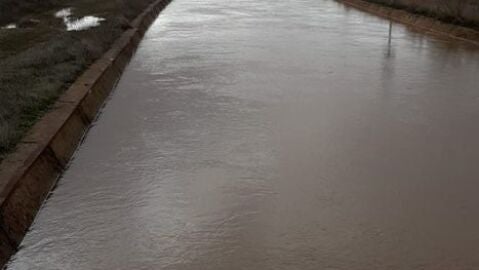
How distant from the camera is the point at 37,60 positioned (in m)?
10.5

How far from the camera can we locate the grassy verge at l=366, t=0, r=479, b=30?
15117 mm

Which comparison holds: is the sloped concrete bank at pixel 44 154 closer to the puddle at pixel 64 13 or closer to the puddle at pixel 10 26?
the puddle at pixel 10 26

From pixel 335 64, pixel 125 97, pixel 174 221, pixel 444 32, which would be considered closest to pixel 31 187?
pixel 174 221

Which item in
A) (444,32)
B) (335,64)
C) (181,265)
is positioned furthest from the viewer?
(444,32)

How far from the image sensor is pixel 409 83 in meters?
10.1

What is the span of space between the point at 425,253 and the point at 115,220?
8.25ft

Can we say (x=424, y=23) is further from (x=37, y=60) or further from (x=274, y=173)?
(x=274, y=173)

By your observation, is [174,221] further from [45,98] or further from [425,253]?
[45,98]

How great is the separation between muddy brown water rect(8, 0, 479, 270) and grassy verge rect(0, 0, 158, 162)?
29.5 inches

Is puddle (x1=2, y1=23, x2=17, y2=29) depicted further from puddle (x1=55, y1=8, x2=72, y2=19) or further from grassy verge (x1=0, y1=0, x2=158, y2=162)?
puddle (x1=55, y1=8, x2=72, y2=19)

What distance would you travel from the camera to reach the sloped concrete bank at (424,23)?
14.7 metres

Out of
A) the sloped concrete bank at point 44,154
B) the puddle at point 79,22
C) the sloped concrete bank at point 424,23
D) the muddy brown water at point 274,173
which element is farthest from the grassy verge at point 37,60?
the sloped concrete bank at point 424,23

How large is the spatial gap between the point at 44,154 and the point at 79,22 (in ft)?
44.3

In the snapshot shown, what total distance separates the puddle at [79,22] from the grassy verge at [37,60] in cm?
28
